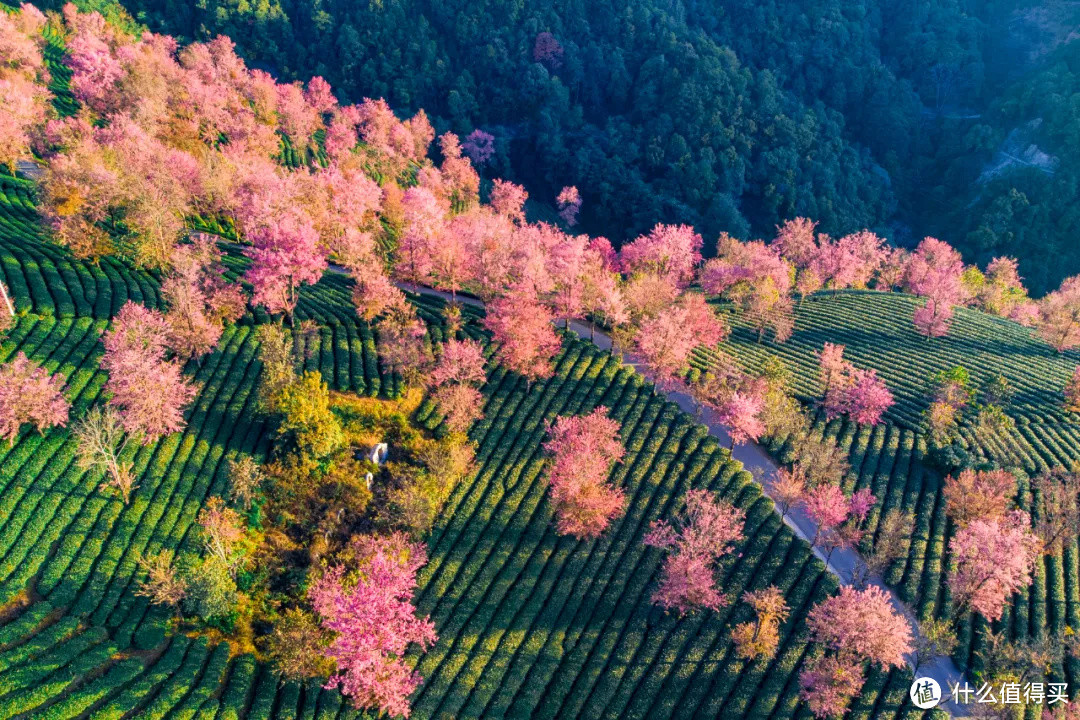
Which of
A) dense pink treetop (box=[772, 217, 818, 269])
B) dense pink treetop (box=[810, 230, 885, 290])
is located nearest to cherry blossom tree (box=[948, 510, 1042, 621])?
dense pink treetop (box=[810, 230, 885, 290])

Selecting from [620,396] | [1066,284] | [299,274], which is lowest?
[299,274]

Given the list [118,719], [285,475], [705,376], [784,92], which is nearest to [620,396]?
[705,376]

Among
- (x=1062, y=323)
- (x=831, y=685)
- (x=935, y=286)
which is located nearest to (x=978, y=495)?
(x=831, y=685)

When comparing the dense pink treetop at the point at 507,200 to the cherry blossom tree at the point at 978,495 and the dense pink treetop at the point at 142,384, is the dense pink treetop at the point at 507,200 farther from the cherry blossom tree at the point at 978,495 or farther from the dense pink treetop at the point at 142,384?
the cherry blossom tree at the point at 978,495

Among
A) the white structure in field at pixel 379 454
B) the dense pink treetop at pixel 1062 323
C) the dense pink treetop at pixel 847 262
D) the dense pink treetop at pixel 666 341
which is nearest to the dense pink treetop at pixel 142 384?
the white structure in field at pixel 379 454

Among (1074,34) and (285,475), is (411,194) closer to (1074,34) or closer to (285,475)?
(285,475)

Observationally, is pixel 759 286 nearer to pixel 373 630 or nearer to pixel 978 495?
pixel 978 495

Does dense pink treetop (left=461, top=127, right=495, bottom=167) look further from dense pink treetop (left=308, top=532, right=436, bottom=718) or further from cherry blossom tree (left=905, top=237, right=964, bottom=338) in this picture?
dense pink treetop (left=308, top=532, right=436, bottom=718)
